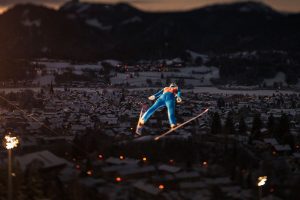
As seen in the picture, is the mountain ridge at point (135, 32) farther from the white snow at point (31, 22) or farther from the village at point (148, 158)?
the village at point (148, 158)

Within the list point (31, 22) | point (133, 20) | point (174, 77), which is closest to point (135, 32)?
point (133, 20)

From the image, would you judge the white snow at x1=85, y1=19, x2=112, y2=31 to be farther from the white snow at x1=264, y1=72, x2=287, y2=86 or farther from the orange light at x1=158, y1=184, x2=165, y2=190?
the orange light at x1=158, y1=184, x2=165, y2=190

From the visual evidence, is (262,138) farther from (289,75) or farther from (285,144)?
(289,75)

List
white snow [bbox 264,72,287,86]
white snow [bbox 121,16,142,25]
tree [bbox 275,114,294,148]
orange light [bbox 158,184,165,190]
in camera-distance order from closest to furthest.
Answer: orange light [bbox 158,184,165,190] < tree [bbox 275,114,294,148] < white snow [bbox 264,72,287,86] < white snow [bbox 121,16,142,25]

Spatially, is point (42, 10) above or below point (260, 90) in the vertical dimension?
above

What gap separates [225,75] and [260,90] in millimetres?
8318

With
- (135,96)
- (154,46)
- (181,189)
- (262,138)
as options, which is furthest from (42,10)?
(181,189)

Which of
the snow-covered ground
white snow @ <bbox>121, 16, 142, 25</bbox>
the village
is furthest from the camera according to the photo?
white snow @ <bbox>121, 16, 142, 25</bbox>

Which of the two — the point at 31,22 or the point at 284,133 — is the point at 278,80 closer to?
the point at 284,133

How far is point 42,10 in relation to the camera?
63531 millimetres

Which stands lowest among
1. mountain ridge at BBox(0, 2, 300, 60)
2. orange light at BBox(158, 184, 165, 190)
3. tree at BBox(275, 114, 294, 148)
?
orange light at BBox(158, 184, 165, 190)

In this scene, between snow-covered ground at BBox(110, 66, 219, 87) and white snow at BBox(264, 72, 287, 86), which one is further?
white snow at BBox(264, 72, 287, 86)

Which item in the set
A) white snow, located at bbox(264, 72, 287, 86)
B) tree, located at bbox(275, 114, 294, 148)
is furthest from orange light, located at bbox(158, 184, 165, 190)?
white snow, located at bbox(264, 72, 287, 86)

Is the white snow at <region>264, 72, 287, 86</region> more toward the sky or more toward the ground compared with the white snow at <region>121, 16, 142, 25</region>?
more toward the ground
